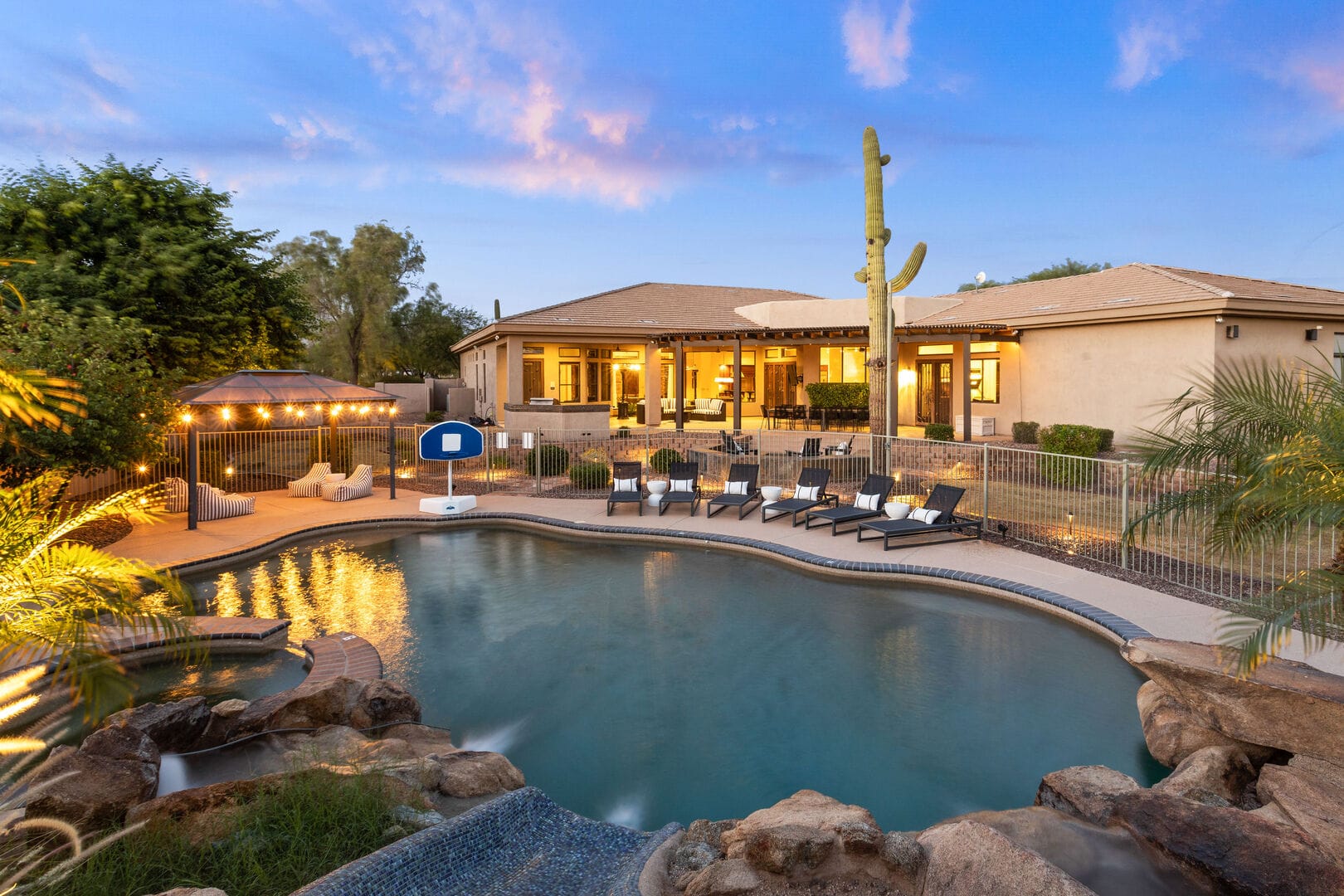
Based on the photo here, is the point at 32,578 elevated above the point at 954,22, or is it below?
below

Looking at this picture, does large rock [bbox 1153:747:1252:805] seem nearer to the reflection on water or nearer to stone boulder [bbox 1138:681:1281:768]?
stone boulder [bbox 1138:681:1281:768]

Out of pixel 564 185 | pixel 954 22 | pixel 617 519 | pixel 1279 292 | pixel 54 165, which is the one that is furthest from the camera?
pixel 564 185

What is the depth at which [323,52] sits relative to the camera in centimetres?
2381

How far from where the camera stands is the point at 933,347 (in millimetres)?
25344

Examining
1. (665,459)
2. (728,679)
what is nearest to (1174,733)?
(728,679)

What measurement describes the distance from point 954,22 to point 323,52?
20.9 m

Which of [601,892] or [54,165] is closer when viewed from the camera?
[601,892]

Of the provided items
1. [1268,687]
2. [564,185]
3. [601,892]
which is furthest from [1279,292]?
[564,185]

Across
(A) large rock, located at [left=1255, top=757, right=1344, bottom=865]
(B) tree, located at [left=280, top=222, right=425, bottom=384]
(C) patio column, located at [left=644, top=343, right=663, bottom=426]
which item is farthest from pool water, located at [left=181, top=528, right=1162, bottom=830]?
(B) tree, located at [left=280, top=222, right=425, bottom=384]

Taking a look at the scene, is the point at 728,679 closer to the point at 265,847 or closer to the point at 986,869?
the point at 986,869

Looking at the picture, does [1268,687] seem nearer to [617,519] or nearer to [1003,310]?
[617,519]

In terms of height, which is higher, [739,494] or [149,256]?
[149,256]

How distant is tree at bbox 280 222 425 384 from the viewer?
132 ft

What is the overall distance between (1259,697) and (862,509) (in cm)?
830
